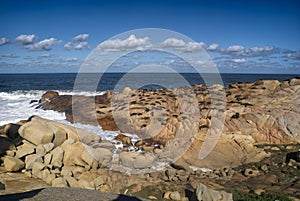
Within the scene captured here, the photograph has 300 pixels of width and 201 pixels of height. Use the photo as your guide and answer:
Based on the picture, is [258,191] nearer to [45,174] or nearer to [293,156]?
[293,156]

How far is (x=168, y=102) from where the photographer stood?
23.2 m

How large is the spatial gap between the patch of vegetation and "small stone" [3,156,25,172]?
28.1 feet

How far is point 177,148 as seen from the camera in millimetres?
17125

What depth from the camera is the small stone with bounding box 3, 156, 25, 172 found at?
38.4ft

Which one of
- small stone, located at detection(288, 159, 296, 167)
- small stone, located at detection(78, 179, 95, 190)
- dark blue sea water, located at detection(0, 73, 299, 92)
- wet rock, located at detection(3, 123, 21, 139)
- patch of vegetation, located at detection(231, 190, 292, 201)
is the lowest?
patch of vegetation, located at detection(231, 190, 292, 201)

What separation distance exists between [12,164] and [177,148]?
8.90 meters

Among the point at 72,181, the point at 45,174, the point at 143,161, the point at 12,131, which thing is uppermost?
the point at 12,131

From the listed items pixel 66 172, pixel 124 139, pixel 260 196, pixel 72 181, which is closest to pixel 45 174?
pixel 66 172

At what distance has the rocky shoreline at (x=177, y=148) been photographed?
1191cm

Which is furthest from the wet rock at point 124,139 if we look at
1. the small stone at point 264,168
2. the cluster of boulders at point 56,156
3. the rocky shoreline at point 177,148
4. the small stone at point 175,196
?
the small stone at point 264,168

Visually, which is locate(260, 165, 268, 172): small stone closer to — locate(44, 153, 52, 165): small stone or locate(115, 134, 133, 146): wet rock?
locate(115, 134, 133, 146): wet rock

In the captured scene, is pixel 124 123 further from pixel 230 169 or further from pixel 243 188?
pixel 243 188

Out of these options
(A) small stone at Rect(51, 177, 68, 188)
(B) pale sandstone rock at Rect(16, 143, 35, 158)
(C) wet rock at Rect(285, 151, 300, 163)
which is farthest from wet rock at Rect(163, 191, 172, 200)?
(C) wet rock at Rect(285, 151, 300, 163)

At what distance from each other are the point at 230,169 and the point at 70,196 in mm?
8520
